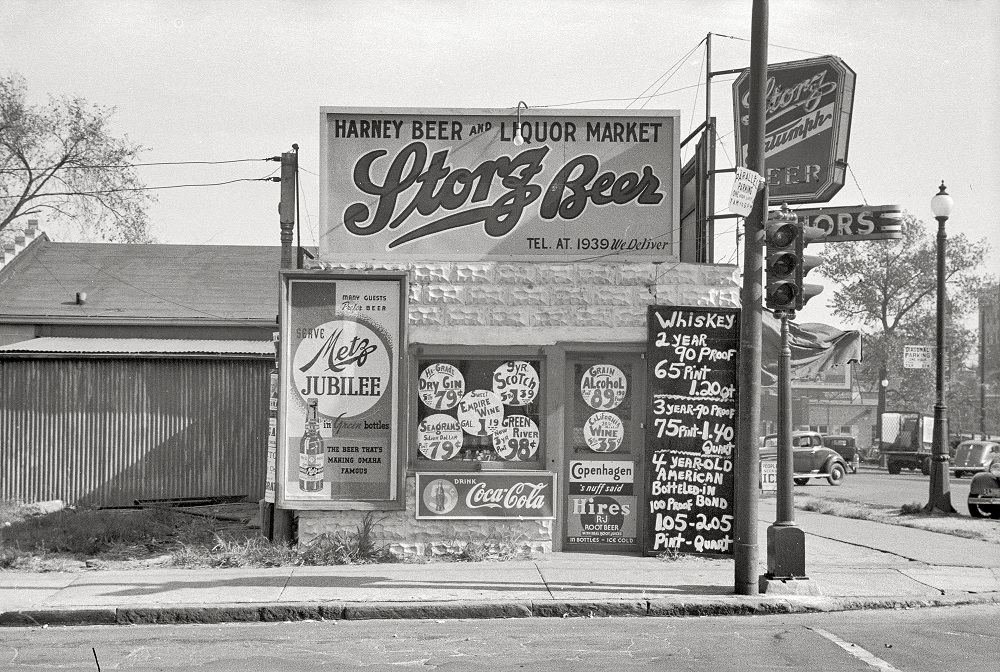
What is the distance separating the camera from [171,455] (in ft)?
61.1

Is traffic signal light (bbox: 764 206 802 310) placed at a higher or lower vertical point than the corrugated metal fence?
higher

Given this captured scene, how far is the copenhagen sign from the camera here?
11.6 metres

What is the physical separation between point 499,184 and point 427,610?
5222 millimetres

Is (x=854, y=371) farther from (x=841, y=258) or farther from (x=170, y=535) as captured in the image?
(x=170, y=535)

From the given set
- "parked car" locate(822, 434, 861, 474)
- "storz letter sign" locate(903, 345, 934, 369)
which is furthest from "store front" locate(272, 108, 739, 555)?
"parked car" locate(822, 434, 861, 474)

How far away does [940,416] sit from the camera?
18.4 m

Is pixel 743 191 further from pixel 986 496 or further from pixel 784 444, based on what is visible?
pixel 986 496

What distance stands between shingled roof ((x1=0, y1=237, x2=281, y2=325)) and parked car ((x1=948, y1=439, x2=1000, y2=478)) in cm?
2610

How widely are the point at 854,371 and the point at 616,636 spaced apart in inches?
2209

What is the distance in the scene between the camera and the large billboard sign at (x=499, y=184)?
38.9 feet

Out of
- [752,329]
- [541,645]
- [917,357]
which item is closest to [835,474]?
[917,357]

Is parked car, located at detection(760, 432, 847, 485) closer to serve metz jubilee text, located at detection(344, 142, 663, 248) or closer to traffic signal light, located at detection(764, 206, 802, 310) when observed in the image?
serve metz jubilee text, located at detection(344, 142, 663, 248)

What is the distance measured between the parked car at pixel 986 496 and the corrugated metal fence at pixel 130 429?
43.2 feet

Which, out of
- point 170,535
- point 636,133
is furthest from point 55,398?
point 636,133
